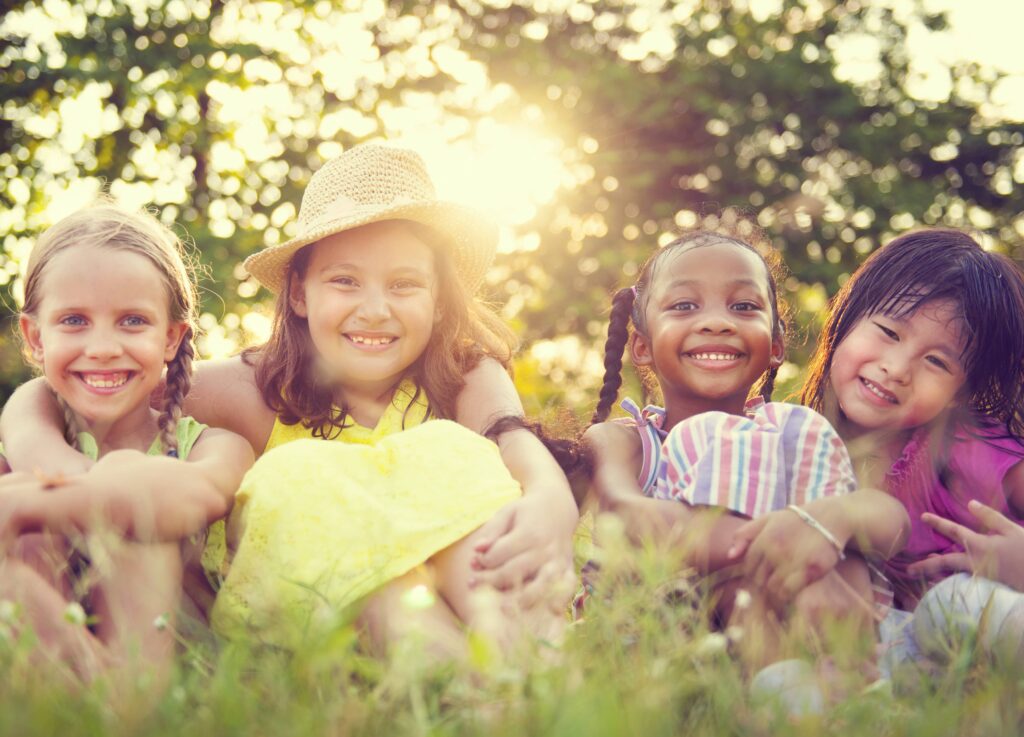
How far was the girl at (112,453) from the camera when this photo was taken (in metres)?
2.04

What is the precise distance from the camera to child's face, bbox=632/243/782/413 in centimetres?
315

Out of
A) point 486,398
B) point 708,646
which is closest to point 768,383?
point 486,398

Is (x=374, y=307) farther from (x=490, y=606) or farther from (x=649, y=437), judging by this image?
(x=490, y=606)

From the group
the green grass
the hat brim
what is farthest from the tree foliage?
the green grass

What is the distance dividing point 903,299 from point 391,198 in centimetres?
157

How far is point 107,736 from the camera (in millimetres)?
1381

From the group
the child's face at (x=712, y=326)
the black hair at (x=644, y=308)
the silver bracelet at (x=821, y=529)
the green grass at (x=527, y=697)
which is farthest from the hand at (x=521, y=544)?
the black hair at (x=644, y=308)

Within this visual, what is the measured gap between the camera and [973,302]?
299 centimetres

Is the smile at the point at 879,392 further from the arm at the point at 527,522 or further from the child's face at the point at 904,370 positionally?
the arm at the point at 527,522

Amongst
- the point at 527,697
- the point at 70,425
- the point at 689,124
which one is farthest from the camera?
the point at 689,124

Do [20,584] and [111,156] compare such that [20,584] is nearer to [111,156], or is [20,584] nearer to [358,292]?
[358,292]

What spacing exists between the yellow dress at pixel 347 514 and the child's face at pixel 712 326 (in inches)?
37.4

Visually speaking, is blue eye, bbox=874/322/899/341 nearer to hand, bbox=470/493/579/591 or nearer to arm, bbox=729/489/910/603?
arm, bbox=729/489/910/603

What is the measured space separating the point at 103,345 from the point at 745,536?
1672mm
